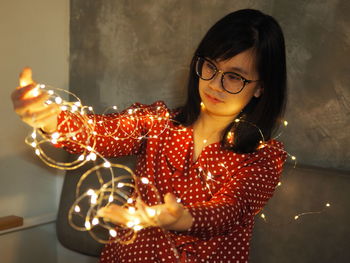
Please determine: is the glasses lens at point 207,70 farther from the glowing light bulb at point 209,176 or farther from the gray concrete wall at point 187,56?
the gray concrete wall at point 187,56

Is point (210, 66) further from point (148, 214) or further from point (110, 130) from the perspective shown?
point (148, 214)

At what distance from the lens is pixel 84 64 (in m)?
1.80

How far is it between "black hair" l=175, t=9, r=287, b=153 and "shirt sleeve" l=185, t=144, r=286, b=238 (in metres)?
0.06

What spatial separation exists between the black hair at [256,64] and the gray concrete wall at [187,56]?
0.18m

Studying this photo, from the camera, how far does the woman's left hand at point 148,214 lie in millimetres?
868

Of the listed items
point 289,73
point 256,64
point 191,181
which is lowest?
point 191,181

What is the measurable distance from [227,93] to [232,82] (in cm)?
3

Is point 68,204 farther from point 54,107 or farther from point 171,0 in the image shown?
point 171,0

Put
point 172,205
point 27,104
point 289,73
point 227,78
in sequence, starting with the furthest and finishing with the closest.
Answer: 1. point 289,73
2. point 227,78
3. point 27,104
4. point 172,205

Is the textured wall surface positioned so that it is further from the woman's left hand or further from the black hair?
the woman's left hand

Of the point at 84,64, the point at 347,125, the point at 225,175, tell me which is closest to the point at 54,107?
the point at 225,175

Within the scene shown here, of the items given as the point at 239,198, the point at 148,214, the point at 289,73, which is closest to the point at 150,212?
the point at 148,214

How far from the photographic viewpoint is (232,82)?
1.23 m

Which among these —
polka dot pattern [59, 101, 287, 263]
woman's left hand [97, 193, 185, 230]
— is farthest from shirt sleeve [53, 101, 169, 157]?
woman's left hand [97, 193, 185, 230]
